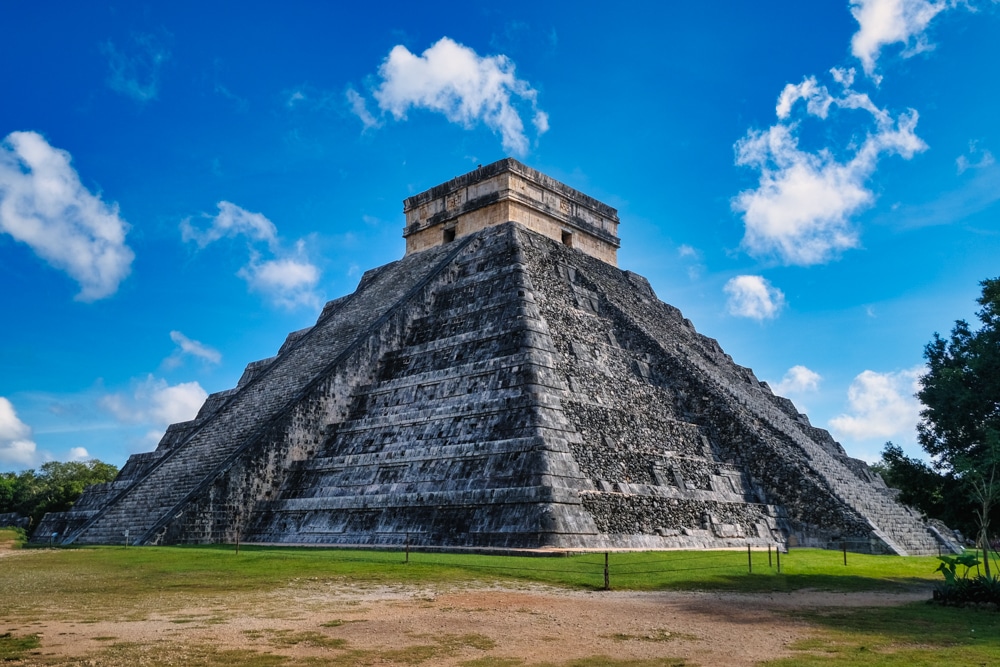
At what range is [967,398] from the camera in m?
11.3

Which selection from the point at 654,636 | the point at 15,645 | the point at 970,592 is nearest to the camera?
the point at 15,645

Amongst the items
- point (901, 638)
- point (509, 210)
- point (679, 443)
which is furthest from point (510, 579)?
point (509, 210)

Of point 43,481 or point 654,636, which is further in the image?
point 43,481

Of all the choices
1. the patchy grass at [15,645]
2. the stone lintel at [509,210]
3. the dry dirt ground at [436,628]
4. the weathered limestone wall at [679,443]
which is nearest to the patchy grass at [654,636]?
the dry dirt ground at [436,628]

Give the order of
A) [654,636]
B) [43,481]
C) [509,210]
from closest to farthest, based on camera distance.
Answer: [654,636], [509,210], [43,481]

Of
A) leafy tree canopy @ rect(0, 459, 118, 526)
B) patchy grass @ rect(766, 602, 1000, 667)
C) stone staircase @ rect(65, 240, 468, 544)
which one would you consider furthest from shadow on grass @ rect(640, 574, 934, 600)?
leafy tree canopy @ rect(0, 459, 118, 526)

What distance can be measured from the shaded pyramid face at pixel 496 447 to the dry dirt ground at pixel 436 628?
3674 millimetres

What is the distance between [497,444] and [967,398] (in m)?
7.16

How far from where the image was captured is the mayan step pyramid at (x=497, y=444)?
13.6 meters

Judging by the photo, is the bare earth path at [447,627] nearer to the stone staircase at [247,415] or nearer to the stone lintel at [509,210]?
the stone staircase at [247,415]

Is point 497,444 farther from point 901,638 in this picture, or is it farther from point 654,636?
point 901,638

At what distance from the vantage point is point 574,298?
20.2m

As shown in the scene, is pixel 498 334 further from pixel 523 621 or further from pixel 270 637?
pixel 270 637

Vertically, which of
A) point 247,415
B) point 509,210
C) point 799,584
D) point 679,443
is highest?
point 509,210
